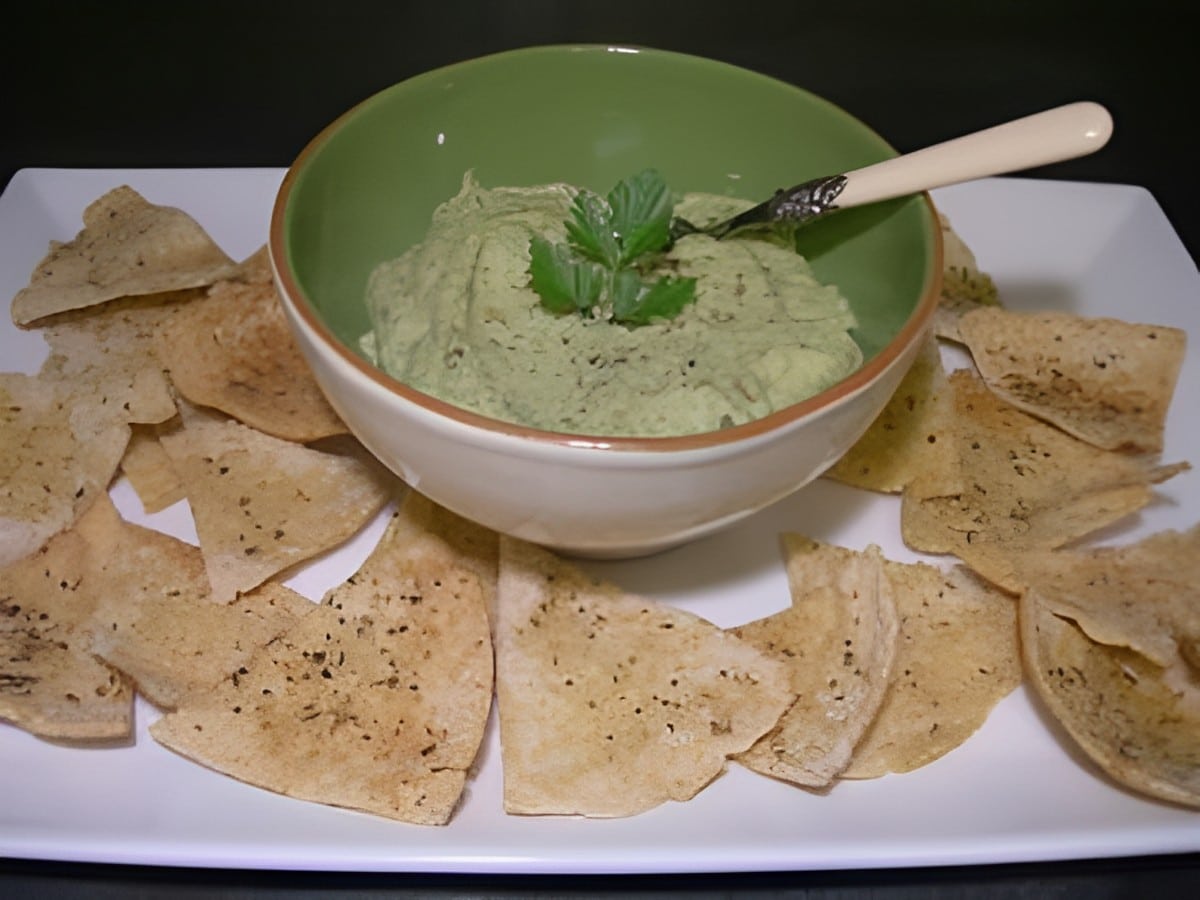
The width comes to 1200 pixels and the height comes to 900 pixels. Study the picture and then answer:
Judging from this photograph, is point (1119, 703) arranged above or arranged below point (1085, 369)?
below

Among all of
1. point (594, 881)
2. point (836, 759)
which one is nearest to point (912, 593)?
point (836, 759)

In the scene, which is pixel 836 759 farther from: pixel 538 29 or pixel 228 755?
pixel 538 29

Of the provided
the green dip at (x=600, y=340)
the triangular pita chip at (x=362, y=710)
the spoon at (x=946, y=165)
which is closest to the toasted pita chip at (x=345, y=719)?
the triangular pita chip at (x=362, y=710)

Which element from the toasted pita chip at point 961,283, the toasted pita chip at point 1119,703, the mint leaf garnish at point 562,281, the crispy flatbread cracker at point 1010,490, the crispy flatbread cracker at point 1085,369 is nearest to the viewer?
the toasted pita chip at point 1119,703

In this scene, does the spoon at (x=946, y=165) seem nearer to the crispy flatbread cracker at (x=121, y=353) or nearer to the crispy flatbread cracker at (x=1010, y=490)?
the crispy flatbread cracker at (x=1010, y=490)

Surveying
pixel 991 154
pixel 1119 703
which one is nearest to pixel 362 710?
pixel 1119 703

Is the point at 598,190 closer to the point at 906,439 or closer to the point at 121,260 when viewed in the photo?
the point at 906,439
